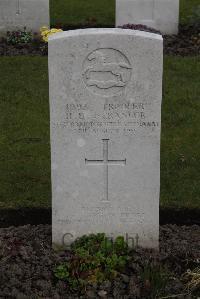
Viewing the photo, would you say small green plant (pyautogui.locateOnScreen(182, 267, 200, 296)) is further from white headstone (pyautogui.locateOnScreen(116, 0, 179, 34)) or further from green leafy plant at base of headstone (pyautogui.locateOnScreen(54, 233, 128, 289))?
white headstone (pyautogui.locateOnScreen(116, 0, 179, 34))

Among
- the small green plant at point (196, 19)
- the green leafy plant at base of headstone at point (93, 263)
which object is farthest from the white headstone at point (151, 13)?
the green leafy plant at base of headstone at point (93, 263)

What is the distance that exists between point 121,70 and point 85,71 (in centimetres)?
26

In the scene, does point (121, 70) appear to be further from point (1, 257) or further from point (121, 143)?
point (1, 257)

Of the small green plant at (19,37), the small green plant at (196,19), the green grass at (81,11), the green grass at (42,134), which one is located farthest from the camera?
the green grass at (81,11)

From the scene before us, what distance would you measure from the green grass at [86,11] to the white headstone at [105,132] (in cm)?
760

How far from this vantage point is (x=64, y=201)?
5504 mm

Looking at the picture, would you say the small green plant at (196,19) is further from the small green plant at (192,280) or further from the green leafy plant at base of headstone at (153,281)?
the green leafy plant at base of headstone at (153,281)

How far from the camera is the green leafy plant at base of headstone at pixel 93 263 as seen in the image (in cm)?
516

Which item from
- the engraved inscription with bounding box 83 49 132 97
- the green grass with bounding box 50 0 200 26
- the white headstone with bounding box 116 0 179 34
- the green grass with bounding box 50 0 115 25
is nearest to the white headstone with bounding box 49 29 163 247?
the engraved inscription with bounding box 83 49 132 97

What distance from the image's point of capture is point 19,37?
11.7 m

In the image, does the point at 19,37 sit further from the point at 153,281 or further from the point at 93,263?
the point at 153,281

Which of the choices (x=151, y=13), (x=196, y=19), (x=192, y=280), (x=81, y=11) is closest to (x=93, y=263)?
(x=192, y=280)

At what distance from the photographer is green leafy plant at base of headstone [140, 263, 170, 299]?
16.4 ft

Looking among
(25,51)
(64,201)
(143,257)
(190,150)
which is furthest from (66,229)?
(25,51)
